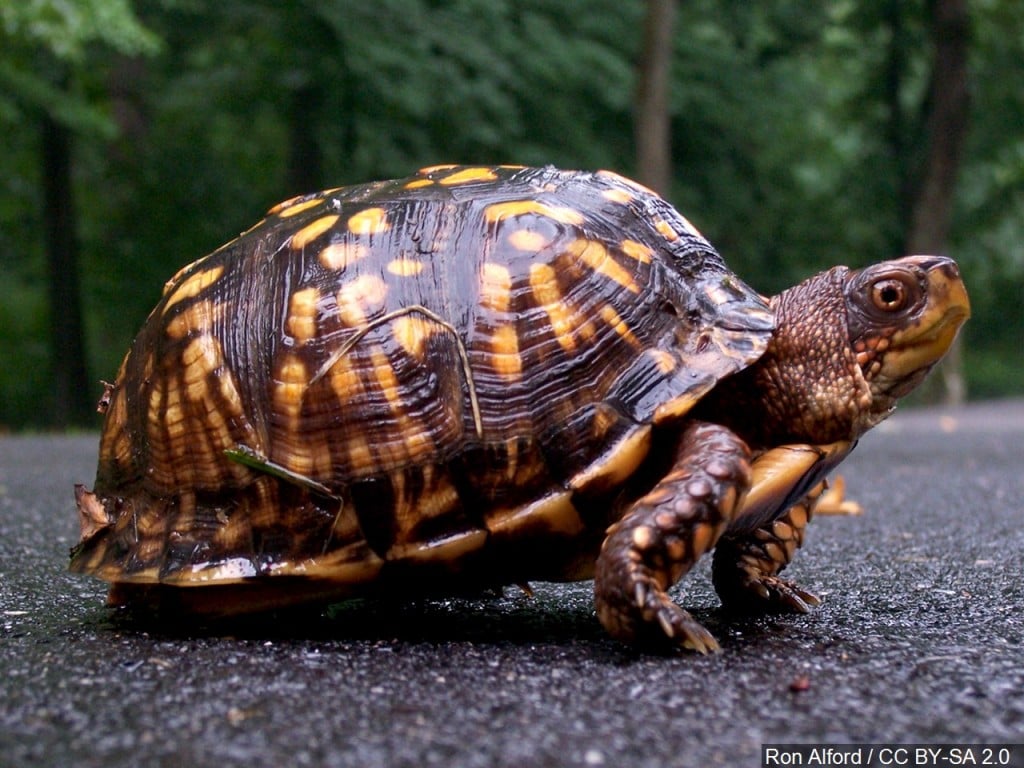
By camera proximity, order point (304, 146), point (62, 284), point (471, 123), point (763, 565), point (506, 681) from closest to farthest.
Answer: point (506, 681) → point (763, 565) → point (471, 123) → point (304, 146) → point (62, 284)

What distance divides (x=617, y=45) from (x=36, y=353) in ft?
35.0

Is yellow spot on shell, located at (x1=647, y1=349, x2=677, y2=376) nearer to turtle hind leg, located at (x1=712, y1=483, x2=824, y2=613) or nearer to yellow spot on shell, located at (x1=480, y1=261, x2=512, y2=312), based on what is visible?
yellow spot on shell, located at (x1=480, y1=261, x2=512, y2=312)

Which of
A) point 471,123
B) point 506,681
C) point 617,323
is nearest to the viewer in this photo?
point 506,681

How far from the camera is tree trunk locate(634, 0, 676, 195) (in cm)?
1102

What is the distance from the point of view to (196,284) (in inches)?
87.2

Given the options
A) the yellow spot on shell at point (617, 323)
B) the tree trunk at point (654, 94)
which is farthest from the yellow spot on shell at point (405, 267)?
the tree trunk at point (654, 94)

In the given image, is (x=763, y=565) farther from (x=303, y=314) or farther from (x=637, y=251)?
(x=303, y=314)

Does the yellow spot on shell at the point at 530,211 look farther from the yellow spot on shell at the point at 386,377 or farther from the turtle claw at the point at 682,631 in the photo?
the turtle claw at the point at 682,631

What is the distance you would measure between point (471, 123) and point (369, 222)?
1033 cm

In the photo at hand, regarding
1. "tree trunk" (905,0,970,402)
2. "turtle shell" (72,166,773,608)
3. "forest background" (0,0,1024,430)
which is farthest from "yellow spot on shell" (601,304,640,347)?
"tree trunk" (905,0,970,402)

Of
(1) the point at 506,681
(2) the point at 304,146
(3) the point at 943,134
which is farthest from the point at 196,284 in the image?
(3) the point at 943,134

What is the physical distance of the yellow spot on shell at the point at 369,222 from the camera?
209 cm

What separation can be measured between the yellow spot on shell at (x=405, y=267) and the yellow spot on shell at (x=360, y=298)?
0.12 ft

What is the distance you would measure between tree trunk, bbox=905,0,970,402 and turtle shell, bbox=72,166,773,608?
45.6 ft
